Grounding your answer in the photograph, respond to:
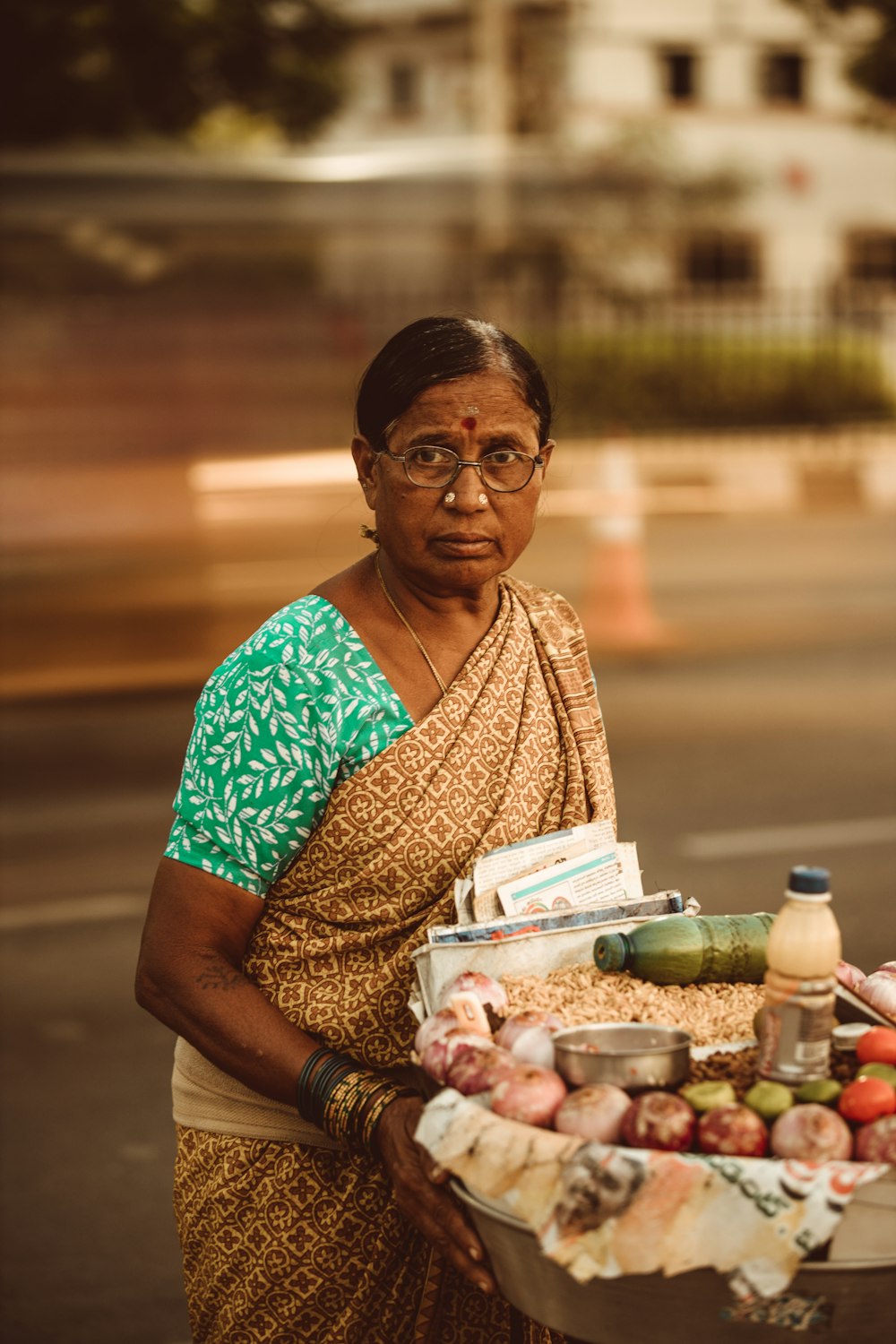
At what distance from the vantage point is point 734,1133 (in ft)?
5.42

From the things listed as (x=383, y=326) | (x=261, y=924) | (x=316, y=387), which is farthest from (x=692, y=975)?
(x=316, y=387)

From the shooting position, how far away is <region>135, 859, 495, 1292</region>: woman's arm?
210cm

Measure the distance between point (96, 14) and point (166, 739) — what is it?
46.1ft

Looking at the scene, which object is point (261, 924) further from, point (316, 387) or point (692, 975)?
point (316, 387)

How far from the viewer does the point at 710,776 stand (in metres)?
Answer: 7.74

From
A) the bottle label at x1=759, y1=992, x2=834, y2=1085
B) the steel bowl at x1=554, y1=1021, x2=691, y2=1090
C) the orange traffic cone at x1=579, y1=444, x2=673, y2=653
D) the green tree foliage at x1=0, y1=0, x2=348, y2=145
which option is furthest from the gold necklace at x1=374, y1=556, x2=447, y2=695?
the green tree foliage at x1=0, y1=0, x2=348, y2=145

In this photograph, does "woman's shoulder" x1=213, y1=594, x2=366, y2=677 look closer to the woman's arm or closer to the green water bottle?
the woman's arm

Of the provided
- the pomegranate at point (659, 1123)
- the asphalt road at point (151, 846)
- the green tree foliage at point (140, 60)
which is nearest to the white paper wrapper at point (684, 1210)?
the pomegranate at point (659, 1123)

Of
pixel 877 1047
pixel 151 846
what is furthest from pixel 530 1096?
pixel 151 846

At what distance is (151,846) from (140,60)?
1650cm

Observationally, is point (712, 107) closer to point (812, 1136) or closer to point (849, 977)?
point (849, 977)

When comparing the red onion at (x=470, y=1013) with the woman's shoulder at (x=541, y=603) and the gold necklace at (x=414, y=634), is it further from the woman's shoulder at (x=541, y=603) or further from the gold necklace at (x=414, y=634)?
the woman's shoulder at (x=541, y=603)

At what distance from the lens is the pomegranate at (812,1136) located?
5.37 feet

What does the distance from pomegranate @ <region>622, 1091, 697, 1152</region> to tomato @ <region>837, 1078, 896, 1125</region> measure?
0.16 metres
